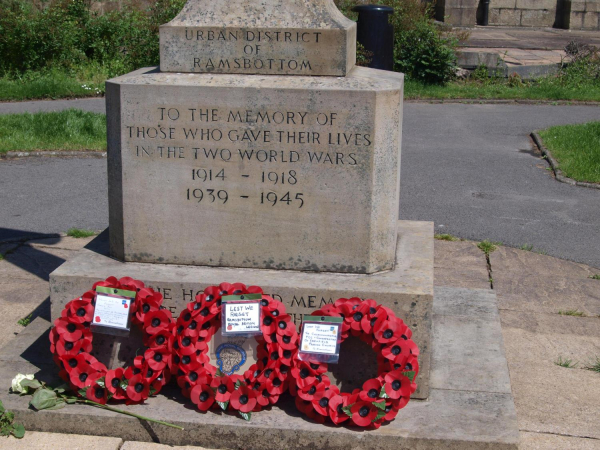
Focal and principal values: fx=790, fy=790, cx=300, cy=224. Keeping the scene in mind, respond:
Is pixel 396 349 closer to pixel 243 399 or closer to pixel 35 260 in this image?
pixel 243 399

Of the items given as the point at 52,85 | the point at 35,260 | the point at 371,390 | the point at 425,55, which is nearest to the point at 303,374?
the point at 371,390

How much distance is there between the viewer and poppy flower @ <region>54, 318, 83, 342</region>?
3428mm

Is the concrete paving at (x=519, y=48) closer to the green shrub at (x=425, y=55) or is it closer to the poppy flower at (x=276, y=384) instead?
the green shrub at (x=425, y=55)

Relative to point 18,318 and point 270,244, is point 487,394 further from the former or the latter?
point 18,318

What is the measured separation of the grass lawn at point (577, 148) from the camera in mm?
8047

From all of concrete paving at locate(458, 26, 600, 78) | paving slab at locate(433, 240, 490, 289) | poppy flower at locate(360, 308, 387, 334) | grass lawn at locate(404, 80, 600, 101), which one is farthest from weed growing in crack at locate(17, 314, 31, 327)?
concrete paving at locate(458, 26, 600, 78)

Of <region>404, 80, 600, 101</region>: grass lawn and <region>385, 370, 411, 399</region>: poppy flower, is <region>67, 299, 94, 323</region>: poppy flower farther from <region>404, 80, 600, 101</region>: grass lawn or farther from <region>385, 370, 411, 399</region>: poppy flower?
<region>404, 80, 600, 101</region>: grass lawn

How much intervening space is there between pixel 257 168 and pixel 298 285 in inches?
22.5

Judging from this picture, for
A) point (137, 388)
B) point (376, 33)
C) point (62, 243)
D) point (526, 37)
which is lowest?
point (62, 243)

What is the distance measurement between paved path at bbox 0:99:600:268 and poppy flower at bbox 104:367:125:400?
304 cm

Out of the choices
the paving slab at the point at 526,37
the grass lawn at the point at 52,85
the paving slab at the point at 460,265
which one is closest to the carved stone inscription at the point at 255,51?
the paving slab at the point at 460,265

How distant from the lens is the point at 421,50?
1315cm

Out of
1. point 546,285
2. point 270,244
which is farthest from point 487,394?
point 546,285

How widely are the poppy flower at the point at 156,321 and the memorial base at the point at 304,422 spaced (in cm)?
31
